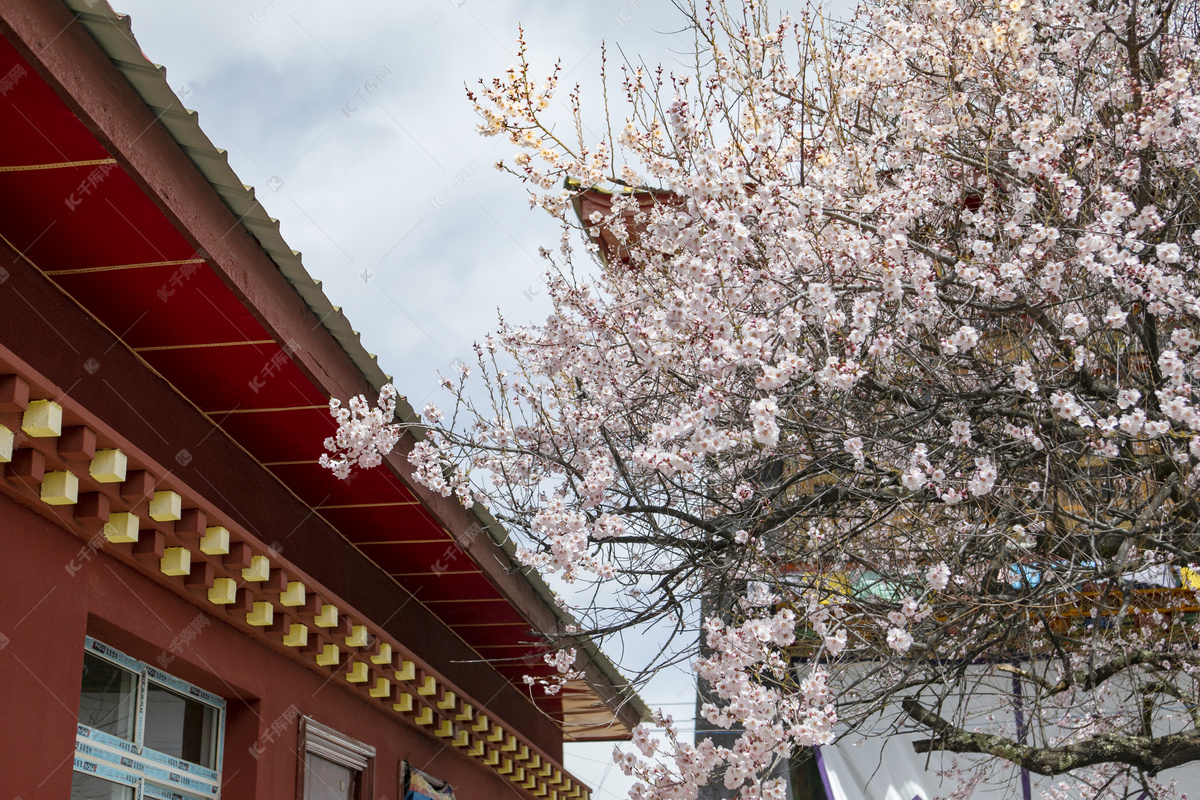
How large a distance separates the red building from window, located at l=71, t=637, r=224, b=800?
0.05ft

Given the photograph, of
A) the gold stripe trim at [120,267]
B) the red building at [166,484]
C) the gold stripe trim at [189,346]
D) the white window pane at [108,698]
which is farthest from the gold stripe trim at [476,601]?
the gold stripe trim at [120,267]

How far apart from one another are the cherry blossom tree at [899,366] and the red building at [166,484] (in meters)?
0.70

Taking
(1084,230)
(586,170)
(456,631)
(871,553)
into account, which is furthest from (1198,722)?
(456,631)

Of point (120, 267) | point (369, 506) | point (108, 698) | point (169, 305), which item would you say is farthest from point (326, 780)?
point (120, 267)

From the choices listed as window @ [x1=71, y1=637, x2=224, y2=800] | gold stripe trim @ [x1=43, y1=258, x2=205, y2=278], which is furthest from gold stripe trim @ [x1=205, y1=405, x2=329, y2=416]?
window @ [x1=71, y1=637, x2=224, y2=800]

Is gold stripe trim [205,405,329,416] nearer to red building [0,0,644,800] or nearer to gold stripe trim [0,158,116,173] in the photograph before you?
red building [0,0,644,800]

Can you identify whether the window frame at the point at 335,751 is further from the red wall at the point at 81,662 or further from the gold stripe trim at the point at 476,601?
the gold stripe trim at the point at 476,601

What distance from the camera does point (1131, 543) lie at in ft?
18.0

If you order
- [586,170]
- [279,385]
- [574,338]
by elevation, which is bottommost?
[279,385]

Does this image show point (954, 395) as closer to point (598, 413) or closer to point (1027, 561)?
point (1027, 561)

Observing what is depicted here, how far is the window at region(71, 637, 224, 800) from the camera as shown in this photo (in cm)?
477

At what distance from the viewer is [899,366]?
660cm

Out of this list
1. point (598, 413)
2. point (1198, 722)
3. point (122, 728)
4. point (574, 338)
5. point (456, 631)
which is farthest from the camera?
point (456, 631)

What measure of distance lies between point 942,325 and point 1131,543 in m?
1.61
